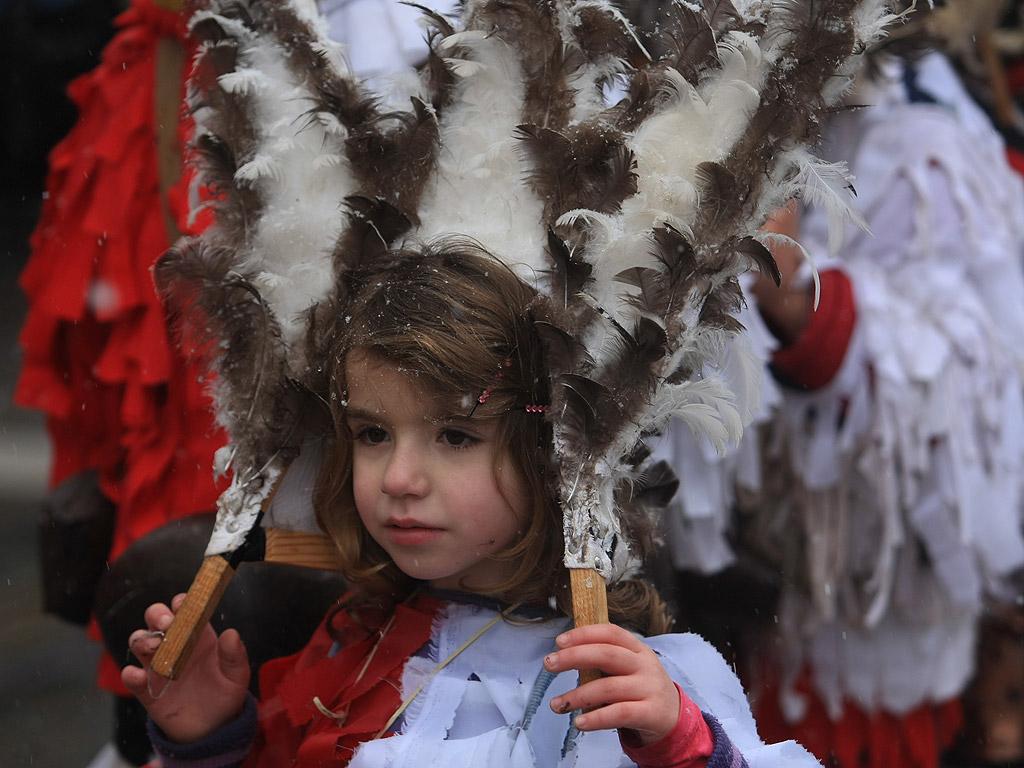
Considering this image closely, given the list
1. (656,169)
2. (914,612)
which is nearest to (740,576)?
(914,612)

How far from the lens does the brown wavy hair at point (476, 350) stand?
119 cm

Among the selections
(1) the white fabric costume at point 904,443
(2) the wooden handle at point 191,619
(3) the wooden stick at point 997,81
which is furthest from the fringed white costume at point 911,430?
(2) the wooden handle at point 191,619

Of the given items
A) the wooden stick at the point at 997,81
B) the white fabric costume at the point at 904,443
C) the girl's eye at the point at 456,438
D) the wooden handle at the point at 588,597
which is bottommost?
the white fabric costume at the point at 904,443

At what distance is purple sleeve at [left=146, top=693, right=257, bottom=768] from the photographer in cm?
138

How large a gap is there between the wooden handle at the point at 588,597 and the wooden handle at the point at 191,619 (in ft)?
1.40

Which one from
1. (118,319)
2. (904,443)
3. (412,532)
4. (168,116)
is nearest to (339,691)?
(412,532)

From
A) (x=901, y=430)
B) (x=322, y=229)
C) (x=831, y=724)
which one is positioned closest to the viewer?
(x=322, y=229)

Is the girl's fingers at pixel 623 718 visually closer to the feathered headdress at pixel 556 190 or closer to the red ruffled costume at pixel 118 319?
the feathered headdress at pixel 556 190

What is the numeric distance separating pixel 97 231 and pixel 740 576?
1406mm

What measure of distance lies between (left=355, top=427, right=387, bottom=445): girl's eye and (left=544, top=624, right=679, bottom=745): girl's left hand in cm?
33

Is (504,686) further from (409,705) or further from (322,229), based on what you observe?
(322,229)

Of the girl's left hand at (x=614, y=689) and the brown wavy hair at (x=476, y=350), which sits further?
the brown wavy hair at (x=476, y=350)

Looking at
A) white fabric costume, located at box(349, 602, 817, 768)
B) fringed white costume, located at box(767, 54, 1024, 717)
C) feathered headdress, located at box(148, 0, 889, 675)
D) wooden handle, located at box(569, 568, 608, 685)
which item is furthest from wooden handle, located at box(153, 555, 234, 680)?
fringed white costume, located at box(767, 54, 1024, 717)

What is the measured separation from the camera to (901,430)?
219 centimetres
